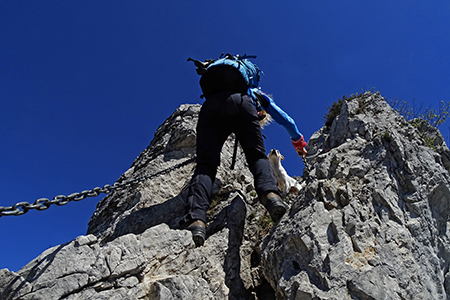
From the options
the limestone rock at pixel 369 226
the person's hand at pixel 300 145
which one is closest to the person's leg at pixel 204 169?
the limestone rock at pixel 369 226

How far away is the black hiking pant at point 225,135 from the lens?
6066 millimetres

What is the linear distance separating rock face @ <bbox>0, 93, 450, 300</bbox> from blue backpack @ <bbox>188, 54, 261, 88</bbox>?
86.6 inches

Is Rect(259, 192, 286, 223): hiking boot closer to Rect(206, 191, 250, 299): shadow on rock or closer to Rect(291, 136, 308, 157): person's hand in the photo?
Rect(206, 191, 250, 299): shadow on rock

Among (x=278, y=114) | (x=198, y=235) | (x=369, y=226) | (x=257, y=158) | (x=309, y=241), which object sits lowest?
(x=309, y=241)

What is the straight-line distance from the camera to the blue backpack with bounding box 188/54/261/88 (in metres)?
7.01

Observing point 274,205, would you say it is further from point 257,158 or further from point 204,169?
point 204,169

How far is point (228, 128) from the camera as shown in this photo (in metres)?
6.88

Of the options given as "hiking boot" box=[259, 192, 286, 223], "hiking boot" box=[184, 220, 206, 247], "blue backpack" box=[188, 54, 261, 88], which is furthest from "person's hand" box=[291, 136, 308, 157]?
"hiking boot" box=[184, 220, 206, 247]

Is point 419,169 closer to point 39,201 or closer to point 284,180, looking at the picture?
point 284,180

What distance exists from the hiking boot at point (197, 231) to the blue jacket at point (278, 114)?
10.2 ft

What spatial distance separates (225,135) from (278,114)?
143 centimetres

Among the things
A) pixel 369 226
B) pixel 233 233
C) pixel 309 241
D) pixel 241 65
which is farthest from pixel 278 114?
pixel 309 241

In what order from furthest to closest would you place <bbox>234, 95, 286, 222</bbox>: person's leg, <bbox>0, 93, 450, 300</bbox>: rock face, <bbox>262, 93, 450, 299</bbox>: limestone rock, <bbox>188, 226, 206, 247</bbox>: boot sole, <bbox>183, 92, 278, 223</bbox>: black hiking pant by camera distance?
<bbox>183, 92, 278, 223</bbox>: black hiking pant < <bbox>234, 95, 286, 222</bbox>: person's leg < <bbox>188, 226, 206, 247</bbox>: boot sole < <bbox>262, 93, 450, 299</bbox>: limestone rock < <bbox>0, 93, 450, 300</bbox>: rock face

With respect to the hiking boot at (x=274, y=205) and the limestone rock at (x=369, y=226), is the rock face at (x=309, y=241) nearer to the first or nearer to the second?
the limestone rock at (x=369, y=226)
